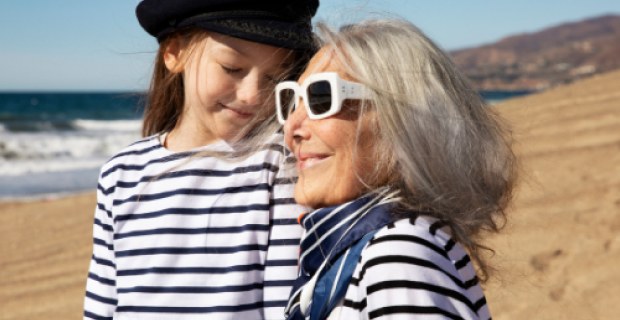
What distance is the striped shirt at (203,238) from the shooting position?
1922 millimetres

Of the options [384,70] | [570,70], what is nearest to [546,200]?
[384,70]

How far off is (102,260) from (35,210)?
713 cm

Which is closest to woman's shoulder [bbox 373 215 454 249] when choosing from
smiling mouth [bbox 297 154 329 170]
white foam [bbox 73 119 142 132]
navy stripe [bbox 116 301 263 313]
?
smiling mouth [bbox 297 154 329 170]

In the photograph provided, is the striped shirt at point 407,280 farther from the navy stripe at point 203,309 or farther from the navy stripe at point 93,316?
the navy stripe at point 93,316

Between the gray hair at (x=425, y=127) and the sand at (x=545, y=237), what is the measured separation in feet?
1.29

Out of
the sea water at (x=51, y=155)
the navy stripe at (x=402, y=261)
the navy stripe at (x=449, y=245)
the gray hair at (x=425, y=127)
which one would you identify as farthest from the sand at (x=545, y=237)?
the sea water at (x=51, y=155)

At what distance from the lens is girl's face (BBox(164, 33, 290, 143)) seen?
2068mm

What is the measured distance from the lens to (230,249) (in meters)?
1.95

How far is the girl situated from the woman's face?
27 centimetres

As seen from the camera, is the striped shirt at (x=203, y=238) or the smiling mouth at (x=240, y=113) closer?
the striped shirt at (x=203, y=238)

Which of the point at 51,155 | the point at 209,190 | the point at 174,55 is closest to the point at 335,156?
the point at 209,190

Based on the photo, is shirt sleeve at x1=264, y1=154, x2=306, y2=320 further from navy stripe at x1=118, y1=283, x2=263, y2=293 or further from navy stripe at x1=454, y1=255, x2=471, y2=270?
navy stripe at x1=454, y1=255, x2=471, y2=270

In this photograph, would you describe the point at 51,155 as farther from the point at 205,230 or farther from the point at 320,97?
the point at 320,97

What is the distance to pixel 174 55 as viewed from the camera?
2299mm
